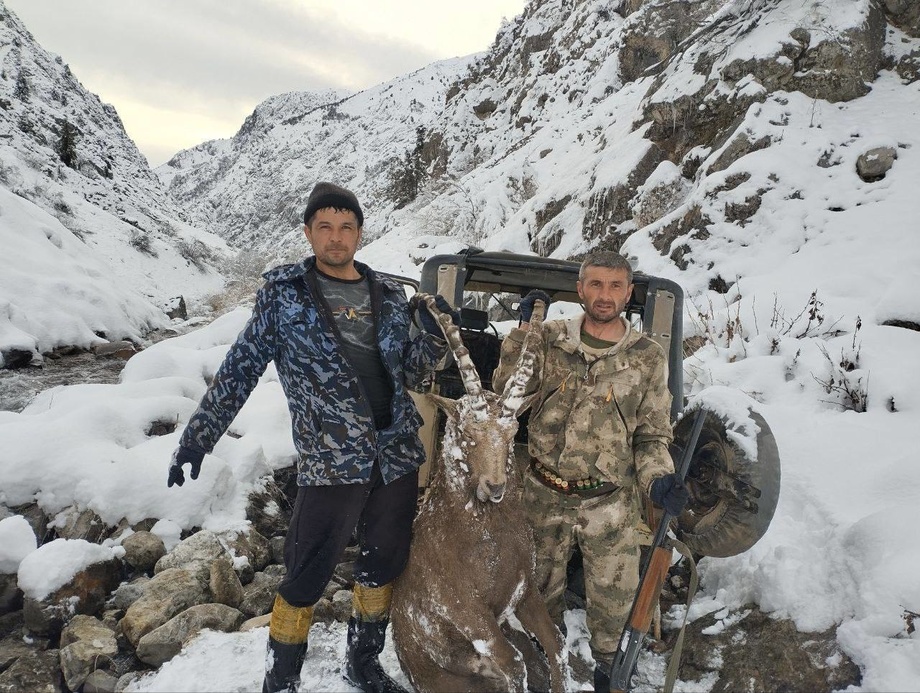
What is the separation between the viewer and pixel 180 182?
87.3 m

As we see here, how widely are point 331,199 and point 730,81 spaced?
8.83m

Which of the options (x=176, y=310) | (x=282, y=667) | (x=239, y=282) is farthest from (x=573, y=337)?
(x=239, y=282)

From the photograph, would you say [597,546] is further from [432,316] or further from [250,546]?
[250,546]

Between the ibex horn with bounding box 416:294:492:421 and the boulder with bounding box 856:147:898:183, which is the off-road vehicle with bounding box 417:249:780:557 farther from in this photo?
the boulder with bounding box 856:147:898:183

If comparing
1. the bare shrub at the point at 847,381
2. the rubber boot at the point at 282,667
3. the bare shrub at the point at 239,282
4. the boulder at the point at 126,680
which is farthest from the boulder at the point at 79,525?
the bare shrub at the point at 239,282

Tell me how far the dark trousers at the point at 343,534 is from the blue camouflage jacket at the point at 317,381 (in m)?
0.09

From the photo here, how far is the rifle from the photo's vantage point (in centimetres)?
236

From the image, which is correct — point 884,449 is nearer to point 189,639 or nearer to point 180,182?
point 189,639

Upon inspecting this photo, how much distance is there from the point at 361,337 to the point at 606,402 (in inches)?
48.8

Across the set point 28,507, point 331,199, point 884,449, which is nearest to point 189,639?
point 28,507

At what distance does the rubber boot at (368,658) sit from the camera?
2525 millimetres

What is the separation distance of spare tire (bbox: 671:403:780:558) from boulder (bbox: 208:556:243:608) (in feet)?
9.01

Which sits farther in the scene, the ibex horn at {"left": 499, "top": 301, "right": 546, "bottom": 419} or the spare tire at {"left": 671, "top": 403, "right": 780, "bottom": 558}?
the spare tire at {"left": 671, "top": 403, "right": 780, "bottom": 558}

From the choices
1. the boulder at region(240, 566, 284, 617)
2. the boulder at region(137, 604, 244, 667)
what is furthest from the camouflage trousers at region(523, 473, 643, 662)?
the boulder at region(137, 604, 244, 667)
